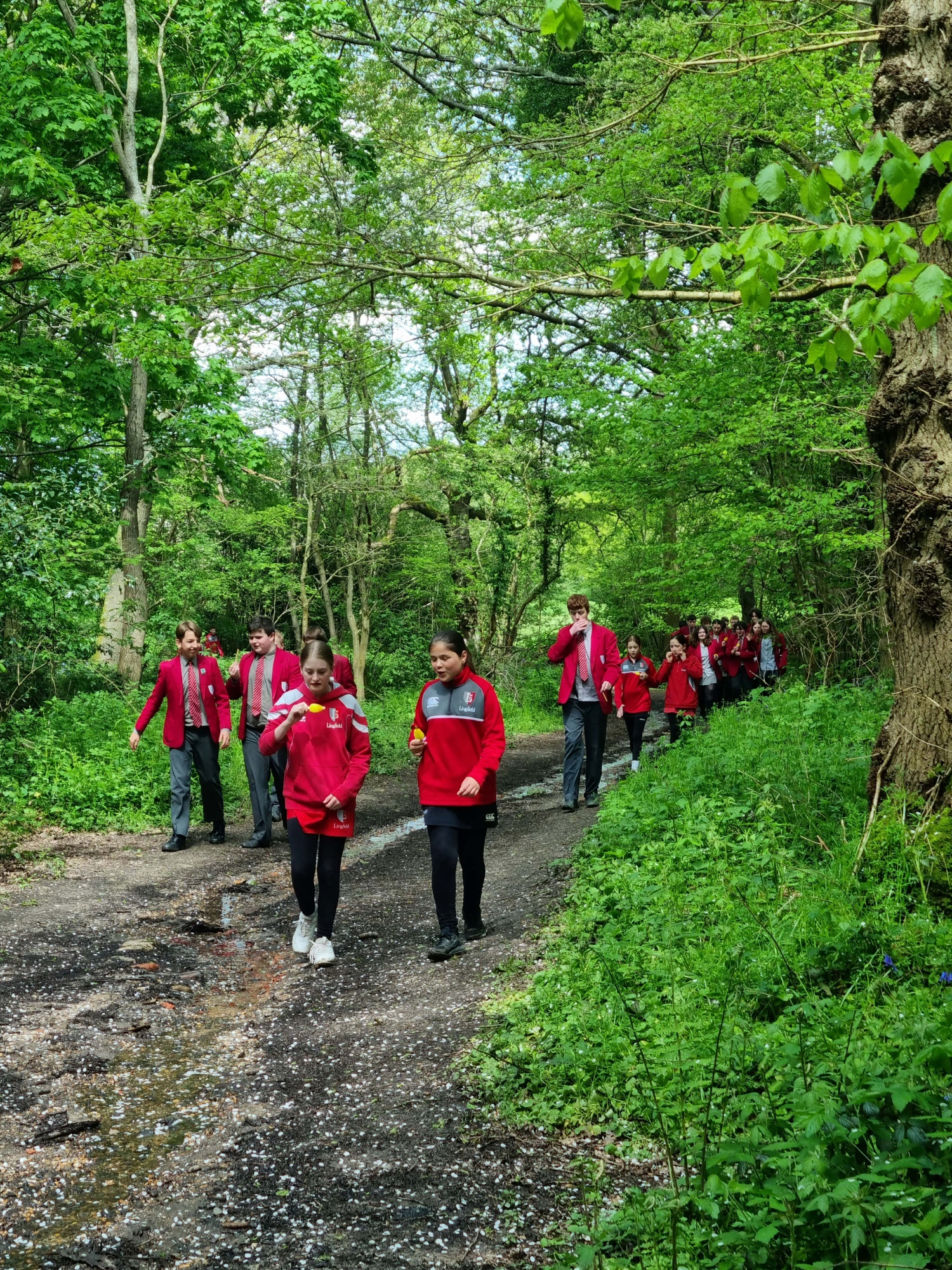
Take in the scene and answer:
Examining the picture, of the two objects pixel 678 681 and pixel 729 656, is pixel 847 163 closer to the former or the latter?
pixel 678 681

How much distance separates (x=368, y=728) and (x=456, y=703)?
361 cm

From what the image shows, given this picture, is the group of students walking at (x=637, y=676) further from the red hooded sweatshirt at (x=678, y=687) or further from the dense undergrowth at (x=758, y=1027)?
the dense undergrowth at (x=758, y=1027)

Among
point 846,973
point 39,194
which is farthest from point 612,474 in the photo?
point 846,973

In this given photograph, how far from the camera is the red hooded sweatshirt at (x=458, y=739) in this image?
6469mm

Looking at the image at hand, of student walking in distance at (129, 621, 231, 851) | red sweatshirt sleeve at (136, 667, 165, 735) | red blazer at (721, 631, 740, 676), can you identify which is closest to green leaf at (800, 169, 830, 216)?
student walking in distance at (129, 621, 231, 851)

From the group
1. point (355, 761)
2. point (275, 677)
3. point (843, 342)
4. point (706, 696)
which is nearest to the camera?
point (843, 342)

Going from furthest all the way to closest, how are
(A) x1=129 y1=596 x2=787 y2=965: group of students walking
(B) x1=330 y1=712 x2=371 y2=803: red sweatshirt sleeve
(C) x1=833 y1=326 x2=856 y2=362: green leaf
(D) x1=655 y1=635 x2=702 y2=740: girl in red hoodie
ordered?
1. (D) x1=655 y1=635 x2=702 y2=740: girl in red hoodie
2. (A) x1=129 y1=596 x2=787 y2=965: group of students walking
3. (B) x1=330 y1=712 x2=371 y2=803: red sweatshirt sleeve
4. (C) x1=833 y1=326 x2=856 y2=362: green leaf

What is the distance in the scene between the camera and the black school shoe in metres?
6.35

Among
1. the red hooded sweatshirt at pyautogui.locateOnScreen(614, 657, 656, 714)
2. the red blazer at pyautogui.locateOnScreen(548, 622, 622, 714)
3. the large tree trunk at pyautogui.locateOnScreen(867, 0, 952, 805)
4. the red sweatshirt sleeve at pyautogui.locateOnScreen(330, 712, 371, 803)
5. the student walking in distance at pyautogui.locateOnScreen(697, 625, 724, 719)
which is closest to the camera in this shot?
the large tree trunk at pyautogui.locateOnScreen(867, 0, 952, 805)

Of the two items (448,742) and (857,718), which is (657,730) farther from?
(448,742)

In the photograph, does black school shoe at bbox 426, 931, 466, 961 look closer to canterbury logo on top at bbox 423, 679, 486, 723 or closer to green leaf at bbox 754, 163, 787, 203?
canterbury logo on top at bbox 423, 679, 486, 723

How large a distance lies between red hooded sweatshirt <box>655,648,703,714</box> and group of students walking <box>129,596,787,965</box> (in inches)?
1.0

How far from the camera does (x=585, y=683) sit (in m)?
10.9

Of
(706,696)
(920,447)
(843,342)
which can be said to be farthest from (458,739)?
(706,696)
